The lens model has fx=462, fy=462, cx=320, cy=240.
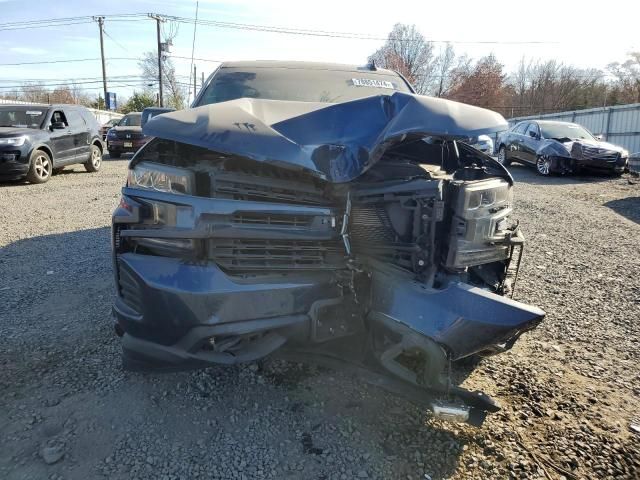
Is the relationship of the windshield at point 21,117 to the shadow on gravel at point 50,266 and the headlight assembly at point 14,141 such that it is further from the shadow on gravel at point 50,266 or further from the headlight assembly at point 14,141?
the shadow on gravel at point 50,266

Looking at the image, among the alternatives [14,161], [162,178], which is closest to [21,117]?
[14,161]

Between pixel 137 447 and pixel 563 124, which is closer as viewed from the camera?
pixel 137 447

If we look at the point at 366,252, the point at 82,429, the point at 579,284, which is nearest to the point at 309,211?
the point at 366,252

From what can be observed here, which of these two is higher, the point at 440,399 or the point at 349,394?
the point at 440,399

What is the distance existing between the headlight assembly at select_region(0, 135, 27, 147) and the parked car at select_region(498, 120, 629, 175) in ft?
45.9

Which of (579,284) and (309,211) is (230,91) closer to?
(309,211)

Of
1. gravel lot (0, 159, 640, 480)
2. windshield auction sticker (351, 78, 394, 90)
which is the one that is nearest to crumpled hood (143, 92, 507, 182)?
gravel lot (0, 159, 640, 480)

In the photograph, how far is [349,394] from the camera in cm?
A: 279

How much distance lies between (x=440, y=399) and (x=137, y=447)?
1.54 metres

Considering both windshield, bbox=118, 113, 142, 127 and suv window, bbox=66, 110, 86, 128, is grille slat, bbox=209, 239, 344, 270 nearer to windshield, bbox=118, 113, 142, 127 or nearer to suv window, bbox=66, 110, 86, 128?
suv window, bbox=66, 110, 86, 128

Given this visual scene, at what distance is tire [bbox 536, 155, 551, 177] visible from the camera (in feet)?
45.3

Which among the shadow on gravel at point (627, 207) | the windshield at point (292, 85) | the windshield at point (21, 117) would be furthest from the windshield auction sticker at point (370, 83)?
the windshield at point (21, 117)

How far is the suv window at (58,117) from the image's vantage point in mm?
12242

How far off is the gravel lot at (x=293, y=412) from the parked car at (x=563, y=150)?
33.5 feet
